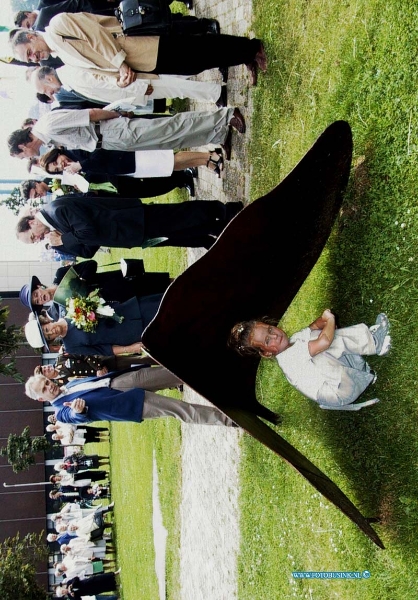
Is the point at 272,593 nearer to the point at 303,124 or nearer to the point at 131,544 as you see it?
the point at 303,124

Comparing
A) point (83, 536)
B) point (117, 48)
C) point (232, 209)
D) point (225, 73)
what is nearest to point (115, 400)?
point (232, 209)

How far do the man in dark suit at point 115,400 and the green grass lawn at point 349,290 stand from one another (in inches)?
33.8

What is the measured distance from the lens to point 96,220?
6.12 meters

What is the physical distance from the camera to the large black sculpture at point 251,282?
150 inches

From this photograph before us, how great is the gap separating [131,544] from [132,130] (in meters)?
11.9

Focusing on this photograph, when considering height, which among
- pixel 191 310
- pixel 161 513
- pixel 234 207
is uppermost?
pixel 234 207

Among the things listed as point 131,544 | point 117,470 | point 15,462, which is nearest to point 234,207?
point 131,544

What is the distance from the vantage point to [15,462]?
23547 millimetres

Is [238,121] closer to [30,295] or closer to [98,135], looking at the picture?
[98,135]

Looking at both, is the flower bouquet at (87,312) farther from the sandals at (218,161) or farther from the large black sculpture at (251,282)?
the sandals at (218,161)

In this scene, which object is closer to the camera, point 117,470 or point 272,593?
point 272,593

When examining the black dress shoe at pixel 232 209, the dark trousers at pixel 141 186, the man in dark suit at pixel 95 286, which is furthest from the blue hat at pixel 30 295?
the black dress shoe at pixel 232 209

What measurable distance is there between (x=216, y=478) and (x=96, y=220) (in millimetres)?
4064

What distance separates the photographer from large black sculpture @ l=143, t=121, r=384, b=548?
3801 millimetres
